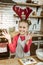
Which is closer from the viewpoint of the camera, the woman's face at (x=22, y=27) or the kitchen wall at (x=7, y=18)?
the kitchen wall at (x=7, y=18)

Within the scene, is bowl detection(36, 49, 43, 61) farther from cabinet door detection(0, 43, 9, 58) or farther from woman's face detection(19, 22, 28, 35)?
cabinet door detection(0, 43, 9, 58)

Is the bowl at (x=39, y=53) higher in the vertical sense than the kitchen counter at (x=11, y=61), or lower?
higher

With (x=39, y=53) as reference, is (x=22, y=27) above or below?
above

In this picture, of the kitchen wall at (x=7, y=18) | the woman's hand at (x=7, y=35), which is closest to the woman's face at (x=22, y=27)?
the kitchen wall at (x=7, y=18)

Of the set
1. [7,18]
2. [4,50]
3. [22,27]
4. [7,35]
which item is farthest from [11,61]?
[7,18]

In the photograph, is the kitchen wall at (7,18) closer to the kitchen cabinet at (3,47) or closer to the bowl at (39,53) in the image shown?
the kitchen cabinet at (3,47)

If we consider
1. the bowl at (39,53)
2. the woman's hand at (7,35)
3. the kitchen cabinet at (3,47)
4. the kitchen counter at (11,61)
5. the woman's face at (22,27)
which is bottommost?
the kitchen counter at (11,61)

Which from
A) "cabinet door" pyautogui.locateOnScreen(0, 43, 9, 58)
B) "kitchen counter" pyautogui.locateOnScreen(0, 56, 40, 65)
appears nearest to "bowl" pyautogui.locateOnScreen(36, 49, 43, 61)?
"kitchen counter" pyautogui.locateOnScreen(0, 56, 40, 65)

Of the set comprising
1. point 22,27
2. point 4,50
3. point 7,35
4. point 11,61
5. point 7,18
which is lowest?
point 11,61

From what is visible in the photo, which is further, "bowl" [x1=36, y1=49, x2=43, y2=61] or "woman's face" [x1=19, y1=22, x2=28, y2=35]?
"woman's face" [x1=19, y1=22, x2=28, y2=35]

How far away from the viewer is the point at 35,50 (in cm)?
265

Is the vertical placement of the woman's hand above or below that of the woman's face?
below

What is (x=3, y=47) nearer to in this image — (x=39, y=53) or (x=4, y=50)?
(x=4, y=50)

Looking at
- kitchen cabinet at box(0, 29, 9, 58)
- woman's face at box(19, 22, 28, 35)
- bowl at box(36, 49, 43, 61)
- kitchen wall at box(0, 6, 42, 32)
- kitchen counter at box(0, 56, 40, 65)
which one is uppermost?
kitchen wall at box(0, 6, 42, 32)
